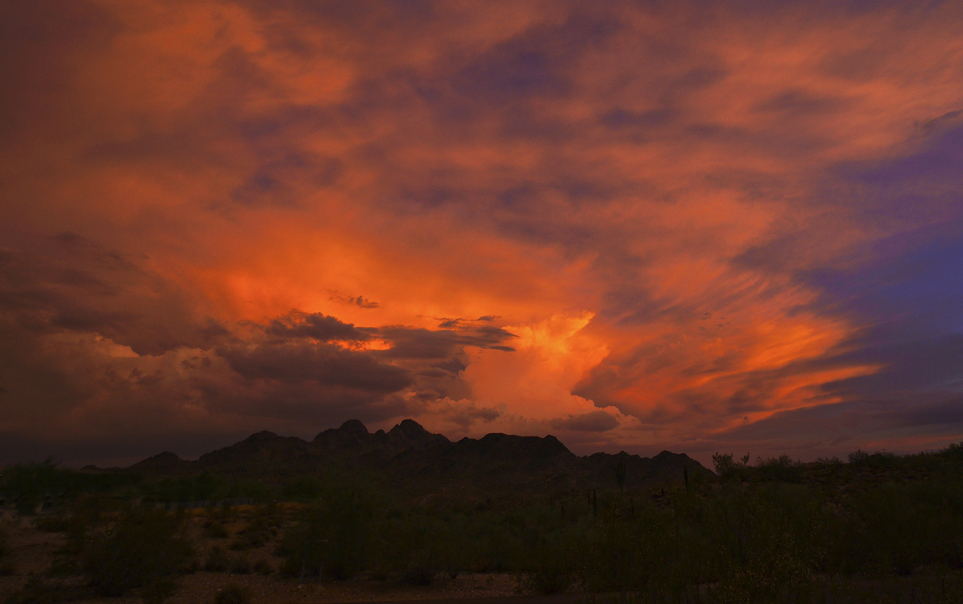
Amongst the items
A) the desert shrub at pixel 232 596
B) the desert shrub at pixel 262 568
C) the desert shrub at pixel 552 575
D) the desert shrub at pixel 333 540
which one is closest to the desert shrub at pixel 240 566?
the desert shrub at pixel 262 568

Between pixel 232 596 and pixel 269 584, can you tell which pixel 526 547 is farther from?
pixel 232 596

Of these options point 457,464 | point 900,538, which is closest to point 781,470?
point 900,538

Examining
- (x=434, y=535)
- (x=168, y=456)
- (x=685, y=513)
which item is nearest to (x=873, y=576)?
(x=685, y=513)

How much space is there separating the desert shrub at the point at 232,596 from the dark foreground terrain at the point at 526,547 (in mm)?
74

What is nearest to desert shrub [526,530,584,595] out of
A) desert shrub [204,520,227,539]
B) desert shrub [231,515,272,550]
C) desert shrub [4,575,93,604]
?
desert shrub [231,515,272,550]

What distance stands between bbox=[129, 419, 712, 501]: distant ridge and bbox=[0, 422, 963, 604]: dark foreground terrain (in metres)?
72.1

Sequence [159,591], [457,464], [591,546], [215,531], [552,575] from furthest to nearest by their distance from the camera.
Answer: [457,464], [215,531], [552,575], [159,591], [591,546]

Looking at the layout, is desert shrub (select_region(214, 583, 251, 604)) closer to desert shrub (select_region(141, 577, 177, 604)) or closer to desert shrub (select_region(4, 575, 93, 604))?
desert shrub (select_region(141, 577, 177, 604))

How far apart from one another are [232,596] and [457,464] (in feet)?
427

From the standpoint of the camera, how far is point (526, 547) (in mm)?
38406

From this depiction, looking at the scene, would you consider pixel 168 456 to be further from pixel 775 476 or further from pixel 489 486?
pixel 775 476

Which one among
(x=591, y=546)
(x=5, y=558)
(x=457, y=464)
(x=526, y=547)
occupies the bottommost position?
(x=526, y=547)

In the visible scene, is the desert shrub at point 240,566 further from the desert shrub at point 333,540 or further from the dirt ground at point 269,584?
the desert shrub at point 333,540

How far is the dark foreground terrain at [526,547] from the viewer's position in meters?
16.2
